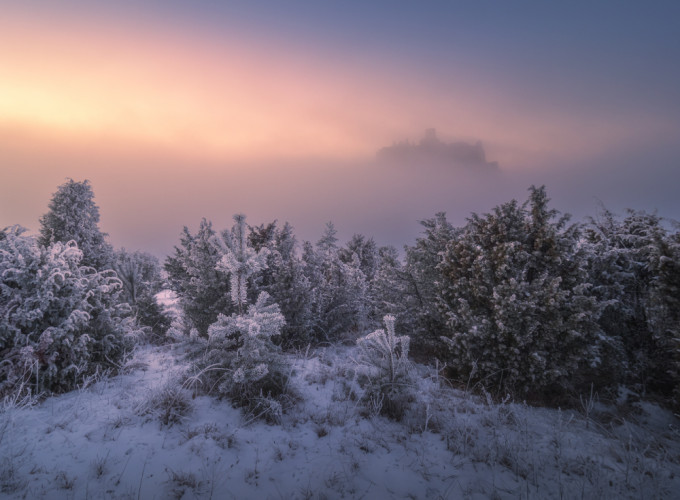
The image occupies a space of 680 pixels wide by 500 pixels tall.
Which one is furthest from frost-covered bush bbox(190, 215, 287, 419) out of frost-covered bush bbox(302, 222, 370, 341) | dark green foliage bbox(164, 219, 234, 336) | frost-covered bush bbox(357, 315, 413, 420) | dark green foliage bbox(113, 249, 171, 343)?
dark green foliage bbox(113, 249, 171, 343)

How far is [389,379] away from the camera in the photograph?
5.79 meters

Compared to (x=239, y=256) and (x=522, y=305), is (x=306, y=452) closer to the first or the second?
(x=239, y=256)

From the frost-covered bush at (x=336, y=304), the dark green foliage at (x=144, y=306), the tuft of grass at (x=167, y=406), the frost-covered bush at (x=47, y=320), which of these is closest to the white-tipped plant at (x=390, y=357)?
the tuft of grass at (x=167, y=406)

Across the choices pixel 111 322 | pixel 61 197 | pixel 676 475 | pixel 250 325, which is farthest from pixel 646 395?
pixel 61 197

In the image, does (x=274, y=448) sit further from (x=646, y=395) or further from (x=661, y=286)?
(x=646, y=395)

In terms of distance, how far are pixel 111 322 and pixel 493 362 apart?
8.82 m

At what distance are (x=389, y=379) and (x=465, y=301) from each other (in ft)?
8.86

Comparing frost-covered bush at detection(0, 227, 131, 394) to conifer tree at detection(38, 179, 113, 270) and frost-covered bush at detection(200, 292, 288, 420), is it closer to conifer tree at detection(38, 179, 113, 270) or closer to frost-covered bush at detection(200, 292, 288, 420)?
frost-covered bush at detection(200, 292, 288, 420)

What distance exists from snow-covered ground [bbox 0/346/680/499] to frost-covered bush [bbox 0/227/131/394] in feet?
1.75

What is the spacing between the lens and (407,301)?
9.62 meters

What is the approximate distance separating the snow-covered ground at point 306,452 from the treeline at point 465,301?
1.06 meters

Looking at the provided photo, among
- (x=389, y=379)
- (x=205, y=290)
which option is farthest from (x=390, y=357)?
(x=205, y=290)

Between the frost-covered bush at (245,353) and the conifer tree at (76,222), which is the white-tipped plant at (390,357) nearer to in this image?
the frost-covered bush at (245,353)

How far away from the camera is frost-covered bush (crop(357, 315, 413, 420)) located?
5.45 meters
